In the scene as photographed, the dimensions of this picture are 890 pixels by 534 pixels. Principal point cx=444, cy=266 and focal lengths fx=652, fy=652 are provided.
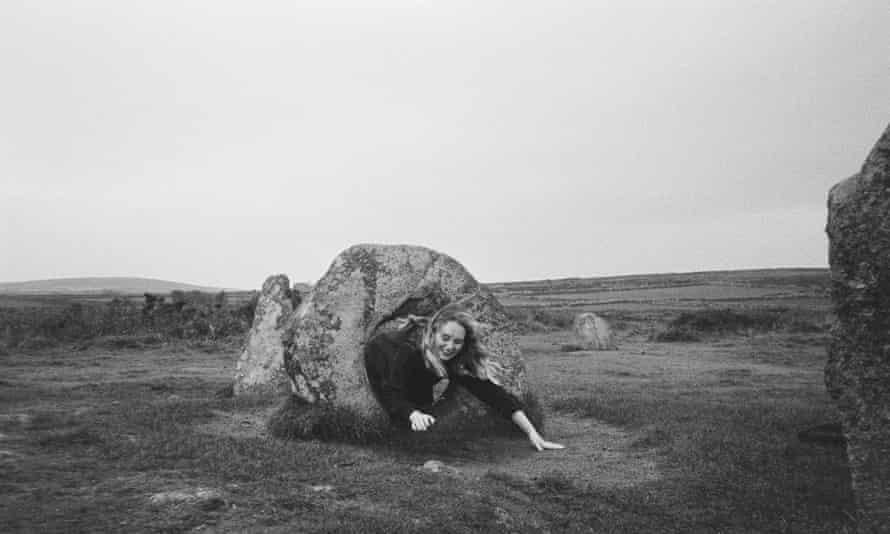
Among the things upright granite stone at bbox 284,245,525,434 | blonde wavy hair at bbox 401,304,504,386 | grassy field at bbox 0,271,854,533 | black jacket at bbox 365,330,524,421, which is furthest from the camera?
upright granite stone at bbox 284,245,525,434

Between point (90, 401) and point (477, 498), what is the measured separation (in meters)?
8.07

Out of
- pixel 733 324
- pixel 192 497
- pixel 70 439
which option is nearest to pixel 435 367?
pixel 192 497

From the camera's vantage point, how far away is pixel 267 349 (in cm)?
1352

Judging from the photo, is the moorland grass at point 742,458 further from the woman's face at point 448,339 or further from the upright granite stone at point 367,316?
the woman's face at point 448,339

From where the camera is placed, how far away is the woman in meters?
7.85

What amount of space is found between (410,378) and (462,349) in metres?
0.74

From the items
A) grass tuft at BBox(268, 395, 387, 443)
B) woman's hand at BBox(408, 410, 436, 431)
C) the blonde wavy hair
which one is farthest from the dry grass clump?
woman's hand at BBox(408, 410, 436, 431)

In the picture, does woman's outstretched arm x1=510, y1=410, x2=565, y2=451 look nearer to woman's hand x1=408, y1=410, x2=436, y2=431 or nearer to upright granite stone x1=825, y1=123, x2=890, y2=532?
woman's hand x1=408, y1=410, x2=436, y2=431

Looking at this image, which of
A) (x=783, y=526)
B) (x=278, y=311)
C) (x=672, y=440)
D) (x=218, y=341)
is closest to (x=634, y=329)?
(x=218, y=341)

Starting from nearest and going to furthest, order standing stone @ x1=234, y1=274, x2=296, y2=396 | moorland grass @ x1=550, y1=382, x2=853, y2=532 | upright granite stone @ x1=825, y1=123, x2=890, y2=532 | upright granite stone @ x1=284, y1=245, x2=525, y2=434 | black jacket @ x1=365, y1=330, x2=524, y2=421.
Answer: upright granite stone @ x1=825, y1=123, x2=890, y2=532, moorland grass @ x1=550, y1=382, x2=853, y2=532, black jacket @ x1=365, y1=330, x2=524, y2=421, upright granite stone @ x1=284, y1=245, x2=525, y2=434, standing stone @ x1=234, y1=274, x2=296, y2=396

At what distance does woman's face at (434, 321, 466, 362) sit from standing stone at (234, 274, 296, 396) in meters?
5.25

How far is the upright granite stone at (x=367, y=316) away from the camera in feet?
27.0

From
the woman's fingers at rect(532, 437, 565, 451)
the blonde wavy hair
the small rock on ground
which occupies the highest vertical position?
the blonde wavy hair

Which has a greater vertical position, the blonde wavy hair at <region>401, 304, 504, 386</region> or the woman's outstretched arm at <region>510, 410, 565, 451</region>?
the blonde wavy hair at <region>401, 304, 504, 386</region>
